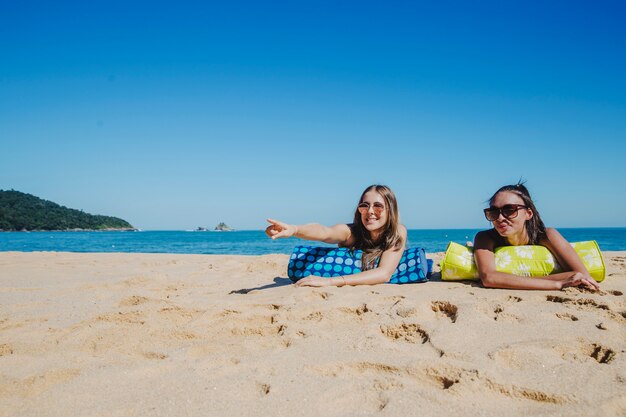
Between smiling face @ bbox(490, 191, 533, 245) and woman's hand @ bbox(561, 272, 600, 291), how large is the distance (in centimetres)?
62

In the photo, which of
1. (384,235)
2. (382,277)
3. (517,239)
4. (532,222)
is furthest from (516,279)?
(384,235)

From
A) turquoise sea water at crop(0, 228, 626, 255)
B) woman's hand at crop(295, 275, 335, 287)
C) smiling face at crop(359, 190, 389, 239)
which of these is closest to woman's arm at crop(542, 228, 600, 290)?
smiling face at crop(359, 190, 389, 239)

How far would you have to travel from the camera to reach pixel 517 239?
12.6 feet

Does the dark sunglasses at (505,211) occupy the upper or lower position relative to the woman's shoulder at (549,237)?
upper

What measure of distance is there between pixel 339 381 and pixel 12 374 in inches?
64.4

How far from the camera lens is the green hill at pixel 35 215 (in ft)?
229

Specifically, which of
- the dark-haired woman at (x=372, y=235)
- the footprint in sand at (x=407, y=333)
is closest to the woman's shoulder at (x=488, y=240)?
the dark-haired woman at (x=372, y=235)

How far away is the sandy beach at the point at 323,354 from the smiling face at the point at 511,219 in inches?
26.5

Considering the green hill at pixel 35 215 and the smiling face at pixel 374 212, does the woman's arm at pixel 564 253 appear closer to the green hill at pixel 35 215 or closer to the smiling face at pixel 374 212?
the smiling face at pixel 374 212

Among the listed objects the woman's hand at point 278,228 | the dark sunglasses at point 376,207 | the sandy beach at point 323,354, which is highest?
the dark sunglasses at point 376,207

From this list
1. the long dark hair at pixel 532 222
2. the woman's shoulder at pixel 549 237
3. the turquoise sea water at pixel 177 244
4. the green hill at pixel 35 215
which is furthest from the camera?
the green hill at pixel 35 215

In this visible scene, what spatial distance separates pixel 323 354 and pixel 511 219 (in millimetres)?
2531

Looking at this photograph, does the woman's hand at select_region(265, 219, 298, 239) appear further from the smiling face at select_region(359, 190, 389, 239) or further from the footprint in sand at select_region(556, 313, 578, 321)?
the footprint in sand at select_region(556, 313, 578, 321)

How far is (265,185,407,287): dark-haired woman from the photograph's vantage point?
3.76 metres
